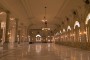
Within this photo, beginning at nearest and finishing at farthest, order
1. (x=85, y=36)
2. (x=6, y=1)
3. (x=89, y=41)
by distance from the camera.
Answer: (x=6, y=1)
(x=89, y=41)
(x=85, y=36)

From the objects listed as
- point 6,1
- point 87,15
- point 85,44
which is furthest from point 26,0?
point 85,44

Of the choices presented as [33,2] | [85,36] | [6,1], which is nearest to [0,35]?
[33,2]

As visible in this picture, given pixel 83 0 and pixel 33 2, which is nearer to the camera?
pixel 83 0

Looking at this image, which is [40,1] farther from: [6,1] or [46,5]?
[6,1]

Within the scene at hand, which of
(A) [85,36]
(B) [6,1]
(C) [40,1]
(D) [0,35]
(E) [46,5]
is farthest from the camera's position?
(D) [0,35]

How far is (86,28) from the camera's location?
14.8 metres

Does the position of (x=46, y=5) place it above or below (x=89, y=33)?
above

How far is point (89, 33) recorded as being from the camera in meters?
14.1

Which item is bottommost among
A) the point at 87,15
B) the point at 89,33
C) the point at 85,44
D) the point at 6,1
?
the point at 85,44

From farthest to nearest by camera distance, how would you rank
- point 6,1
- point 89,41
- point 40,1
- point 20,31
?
point 20,31 < point 40,1 < point 89,41 < point 6,1

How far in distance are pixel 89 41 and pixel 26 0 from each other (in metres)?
7.07

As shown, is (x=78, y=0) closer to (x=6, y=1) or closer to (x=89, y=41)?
(x=89, y=41)

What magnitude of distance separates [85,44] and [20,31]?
1579 cm

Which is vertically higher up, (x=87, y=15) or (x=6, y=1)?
(x=6, y=1)
